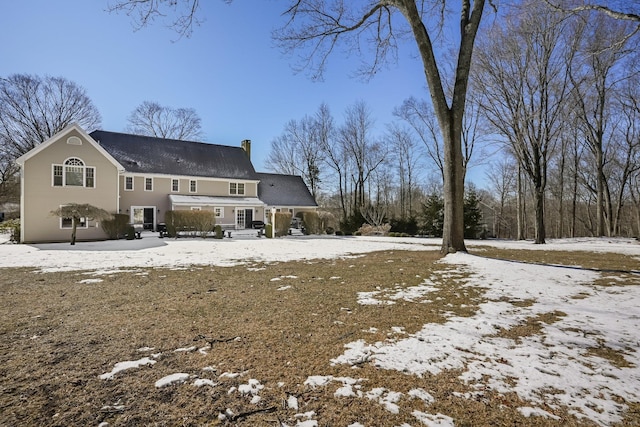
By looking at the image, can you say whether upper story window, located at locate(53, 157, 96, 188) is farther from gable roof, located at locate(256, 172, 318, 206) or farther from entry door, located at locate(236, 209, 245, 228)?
gable roof, located at locate(256, 172, 318, 206)

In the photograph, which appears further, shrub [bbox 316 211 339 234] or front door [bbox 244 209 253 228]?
front door [bbox 244 209 253 228]

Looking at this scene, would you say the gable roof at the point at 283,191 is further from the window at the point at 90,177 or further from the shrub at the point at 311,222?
the window at the point at 90,177

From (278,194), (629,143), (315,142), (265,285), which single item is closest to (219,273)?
(265,285)

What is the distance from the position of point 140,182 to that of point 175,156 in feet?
14.9

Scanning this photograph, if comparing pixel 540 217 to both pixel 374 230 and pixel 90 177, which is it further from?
pixel 90 177

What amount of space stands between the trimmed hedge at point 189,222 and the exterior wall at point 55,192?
4.04 meters

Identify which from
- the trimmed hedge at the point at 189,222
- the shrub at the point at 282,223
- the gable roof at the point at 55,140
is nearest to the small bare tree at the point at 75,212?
the trimmed hedge at the point at 189,222

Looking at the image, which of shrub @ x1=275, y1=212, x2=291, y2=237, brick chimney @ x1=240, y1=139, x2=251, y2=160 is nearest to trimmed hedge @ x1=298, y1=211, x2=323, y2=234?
shrub @ x1=275, y1=212, x2=291, y2=237

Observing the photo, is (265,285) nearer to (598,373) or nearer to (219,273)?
(219,273)

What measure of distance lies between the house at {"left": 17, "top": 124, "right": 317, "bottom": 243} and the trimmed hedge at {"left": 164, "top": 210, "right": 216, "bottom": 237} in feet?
13.3

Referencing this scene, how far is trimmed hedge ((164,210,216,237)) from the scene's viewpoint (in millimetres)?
18812

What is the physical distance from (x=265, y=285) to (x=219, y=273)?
6.14 feet

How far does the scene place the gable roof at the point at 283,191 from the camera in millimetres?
33250

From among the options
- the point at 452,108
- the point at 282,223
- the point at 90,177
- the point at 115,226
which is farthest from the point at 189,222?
the point at 452,108
